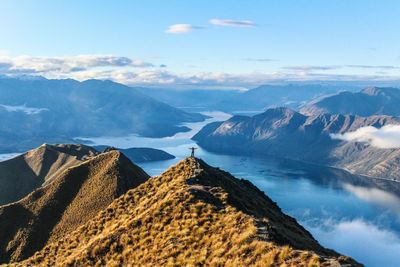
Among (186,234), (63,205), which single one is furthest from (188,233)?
(63,205)

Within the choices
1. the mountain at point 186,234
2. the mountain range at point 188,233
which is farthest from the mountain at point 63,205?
the mountain at point 186,234

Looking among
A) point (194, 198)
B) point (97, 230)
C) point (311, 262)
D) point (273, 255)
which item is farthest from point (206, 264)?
point (97, 230)

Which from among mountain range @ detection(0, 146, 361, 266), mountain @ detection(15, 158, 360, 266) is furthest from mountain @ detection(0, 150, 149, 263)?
mountain @ detection(15, 158, 360, 266)

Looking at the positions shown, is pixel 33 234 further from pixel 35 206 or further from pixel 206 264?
pixel 206 264

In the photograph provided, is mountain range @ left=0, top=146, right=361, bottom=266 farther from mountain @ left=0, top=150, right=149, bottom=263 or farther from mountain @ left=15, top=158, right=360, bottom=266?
mountain @ left=0, top=150, right=149, bottom=263

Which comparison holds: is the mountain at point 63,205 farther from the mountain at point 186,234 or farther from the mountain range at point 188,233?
the mountain at point 186,234

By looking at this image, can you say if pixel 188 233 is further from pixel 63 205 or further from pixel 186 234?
pixel 63 205
